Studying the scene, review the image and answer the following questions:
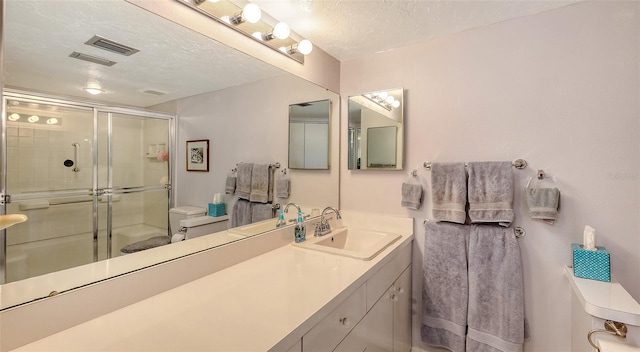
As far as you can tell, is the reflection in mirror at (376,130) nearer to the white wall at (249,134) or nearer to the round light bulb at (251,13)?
the white wall at (249,134)

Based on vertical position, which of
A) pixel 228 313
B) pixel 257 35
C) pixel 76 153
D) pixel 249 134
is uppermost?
pixel 257 35

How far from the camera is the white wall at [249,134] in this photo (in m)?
1.20

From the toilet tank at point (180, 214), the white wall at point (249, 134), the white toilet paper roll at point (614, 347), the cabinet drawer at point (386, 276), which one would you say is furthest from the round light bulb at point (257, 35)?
the white toilet paper roll at point (614, 347)

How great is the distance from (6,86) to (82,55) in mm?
226

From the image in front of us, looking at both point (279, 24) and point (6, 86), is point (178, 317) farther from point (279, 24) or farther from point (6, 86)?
point (279, 24)

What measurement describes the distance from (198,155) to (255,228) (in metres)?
0.51

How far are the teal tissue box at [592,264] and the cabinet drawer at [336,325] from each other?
1053 mm

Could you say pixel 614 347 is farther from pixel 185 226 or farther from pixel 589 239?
pixel 185 226

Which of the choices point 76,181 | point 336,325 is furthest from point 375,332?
point 76,181

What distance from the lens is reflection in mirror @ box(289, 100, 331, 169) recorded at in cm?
182

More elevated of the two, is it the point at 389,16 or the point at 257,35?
the point at 389,16

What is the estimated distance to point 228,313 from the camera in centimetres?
86


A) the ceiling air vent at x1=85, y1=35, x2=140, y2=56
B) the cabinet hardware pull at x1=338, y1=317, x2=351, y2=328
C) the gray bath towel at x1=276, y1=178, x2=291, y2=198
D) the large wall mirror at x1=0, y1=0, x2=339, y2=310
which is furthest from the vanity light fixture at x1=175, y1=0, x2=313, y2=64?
the cabinet hardware pull at x1=338, y1=317, x2=351, y2=328

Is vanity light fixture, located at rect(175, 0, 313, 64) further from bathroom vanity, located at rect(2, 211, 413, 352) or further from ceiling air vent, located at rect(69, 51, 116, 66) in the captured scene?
bathroom vanity, located at rect(2, 211, 413, 352)
